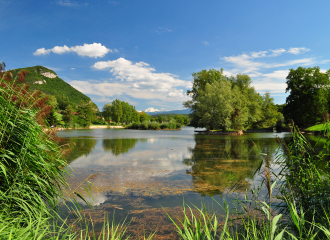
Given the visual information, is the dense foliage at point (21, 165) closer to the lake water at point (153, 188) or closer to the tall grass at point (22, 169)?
the tall grass at point (22, 169)

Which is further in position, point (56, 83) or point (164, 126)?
point (56, 83)

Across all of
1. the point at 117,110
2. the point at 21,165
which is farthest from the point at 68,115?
the point at 21,165

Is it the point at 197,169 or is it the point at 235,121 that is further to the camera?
the point at 235,121

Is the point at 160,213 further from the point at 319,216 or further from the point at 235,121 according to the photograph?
the point at 235,121

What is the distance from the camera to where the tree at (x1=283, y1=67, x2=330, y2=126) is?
27786mm

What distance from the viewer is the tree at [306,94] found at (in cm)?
2779

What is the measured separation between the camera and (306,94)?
29094 millimetres

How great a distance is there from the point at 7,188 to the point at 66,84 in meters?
123

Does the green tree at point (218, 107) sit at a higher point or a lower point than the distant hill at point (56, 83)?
lower

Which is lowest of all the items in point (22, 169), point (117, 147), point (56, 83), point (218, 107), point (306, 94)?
point (117, 147)

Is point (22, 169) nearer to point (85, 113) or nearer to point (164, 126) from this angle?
point (164, 126)

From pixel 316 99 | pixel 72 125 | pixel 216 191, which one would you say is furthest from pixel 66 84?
pixel 216 191

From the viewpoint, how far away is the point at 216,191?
4359 millimetres

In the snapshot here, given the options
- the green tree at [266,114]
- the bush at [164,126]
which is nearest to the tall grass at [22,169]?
the green tree at [266,114]
